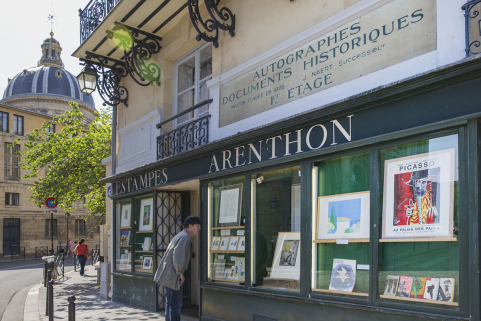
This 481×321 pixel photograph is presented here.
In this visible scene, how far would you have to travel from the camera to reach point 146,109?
999cm

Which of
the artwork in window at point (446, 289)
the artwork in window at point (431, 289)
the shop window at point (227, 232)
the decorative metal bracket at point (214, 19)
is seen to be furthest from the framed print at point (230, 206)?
the artwork in window at point (446, 289)

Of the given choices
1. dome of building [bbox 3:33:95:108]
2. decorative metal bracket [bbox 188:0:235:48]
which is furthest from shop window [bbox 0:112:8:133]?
decorative metal bracket [bbox 188:0:235:48]

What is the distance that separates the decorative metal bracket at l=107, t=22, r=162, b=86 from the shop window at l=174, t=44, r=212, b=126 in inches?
19.1

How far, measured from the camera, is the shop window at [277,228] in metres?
5.62

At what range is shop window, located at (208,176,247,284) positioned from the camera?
650cm

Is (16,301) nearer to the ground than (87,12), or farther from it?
nearer to the ground

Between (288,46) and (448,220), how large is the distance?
10.2 ft

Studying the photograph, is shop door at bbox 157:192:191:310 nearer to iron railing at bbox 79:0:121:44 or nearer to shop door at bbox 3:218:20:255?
iron railing at bbox 79:0:121:44

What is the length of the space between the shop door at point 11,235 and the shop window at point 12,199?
5.16 feet

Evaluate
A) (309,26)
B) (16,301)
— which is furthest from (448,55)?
(16,301)

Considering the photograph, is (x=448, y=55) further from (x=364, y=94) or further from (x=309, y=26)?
(x=309, y=26)

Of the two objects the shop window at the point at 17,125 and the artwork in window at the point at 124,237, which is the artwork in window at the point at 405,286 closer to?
the artwork in window at the point at 124,237

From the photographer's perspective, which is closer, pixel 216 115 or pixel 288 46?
pixel 288 46

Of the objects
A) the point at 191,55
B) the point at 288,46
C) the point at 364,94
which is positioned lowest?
the point at 364,94
